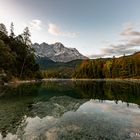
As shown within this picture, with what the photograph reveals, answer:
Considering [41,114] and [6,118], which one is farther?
[41,114]

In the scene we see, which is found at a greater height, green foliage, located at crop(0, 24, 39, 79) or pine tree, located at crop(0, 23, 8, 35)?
pine tree, located at crop(0, 23, 8, 35)

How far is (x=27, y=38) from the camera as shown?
13650 centimetres

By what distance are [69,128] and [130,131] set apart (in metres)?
5.47

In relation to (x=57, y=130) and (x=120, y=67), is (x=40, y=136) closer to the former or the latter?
(x=57, y=130)

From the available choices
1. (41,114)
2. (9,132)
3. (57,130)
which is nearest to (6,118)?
(41,114)

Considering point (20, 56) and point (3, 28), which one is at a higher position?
point (3, 28)

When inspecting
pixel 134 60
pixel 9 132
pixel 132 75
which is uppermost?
pixel 134 60

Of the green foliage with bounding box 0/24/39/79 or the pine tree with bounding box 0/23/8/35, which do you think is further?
the pine tree with bounding box 0/23/8/35

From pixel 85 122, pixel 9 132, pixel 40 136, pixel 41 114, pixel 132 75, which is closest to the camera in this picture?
pixel 40 136

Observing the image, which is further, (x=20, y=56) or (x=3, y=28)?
(x=20, y=56)

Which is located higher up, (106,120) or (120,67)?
(120,67)

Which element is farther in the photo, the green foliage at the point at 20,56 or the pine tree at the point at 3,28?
the pine tree at the point at 3,28

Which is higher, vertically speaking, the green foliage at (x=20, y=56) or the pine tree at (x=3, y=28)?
the pine tree at (x=3, y=28)

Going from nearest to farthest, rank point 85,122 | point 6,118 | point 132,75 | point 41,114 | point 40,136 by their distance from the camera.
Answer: point 40,136 < point 85,122 < point 6,118 < point 41,114 < point 132,75
